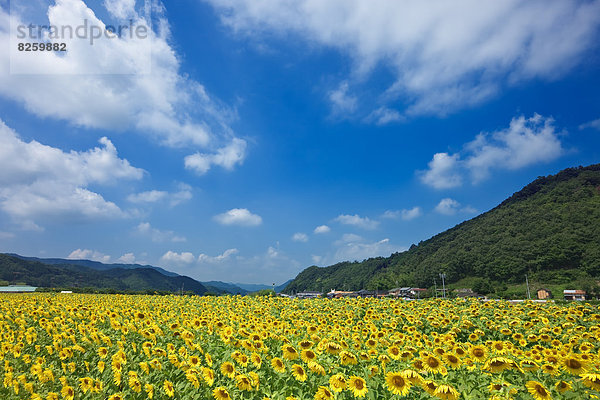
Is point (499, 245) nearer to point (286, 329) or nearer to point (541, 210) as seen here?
point (541, 210)

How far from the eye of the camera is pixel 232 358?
4691 mm

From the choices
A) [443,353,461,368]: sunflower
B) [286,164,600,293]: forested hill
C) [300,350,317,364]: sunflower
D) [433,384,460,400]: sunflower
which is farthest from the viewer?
[286,164,600,293]: forested hill

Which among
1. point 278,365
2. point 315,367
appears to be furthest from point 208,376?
point 315,367

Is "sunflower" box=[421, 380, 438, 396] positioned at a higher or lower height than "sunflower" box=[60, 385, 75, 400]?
higher

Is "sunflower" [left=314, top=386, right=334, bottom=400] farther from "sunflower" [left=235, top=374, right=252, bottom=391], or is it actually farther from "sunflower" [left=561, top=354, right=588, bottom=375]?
"sunflower" [left=561, top=354, right=588, bottom=375]

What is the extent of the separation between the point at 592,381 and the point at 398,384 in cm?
226

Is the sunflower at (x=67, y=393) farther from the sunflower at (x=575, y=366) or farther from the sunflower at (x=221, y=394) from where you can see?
the sunflower at (x=575, y=366)

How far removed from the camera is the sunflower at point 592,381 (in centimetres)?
350

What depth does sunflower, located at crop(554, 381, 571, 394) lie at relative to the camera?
366cm

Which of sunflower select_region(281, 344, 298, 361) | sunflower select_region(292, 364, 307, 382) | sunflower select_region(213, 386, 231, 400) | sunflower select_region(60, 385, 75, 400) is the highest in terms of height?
sunflower select_region(281, 344, 298, 361)

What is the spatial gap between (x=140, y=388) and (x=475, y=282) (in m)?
96.7

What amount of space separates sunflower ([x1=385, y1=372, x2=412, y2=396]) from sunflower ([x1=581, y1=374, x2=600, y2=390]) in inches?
79.2

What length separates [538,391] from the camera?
3436mm

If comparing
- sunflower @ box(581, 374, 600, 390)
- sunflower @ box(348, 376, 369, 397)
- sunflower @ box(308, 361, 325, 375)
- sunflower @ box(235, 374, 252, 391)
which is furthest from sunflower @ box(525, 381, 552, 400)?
sunflower @ box(235, 374, 252, 391)
